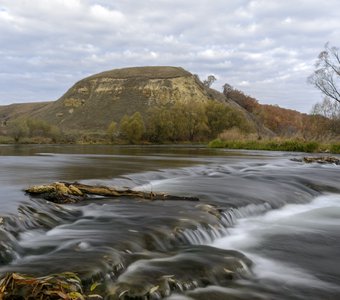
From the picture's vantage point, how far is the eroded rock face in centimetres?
10831

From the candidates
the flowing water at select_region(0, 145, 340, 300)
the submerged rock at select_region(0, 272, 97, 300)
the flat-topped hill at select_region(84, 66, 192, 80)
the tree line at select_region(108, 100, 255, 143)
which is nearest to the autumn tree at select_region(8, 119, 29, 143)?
the tree line at select_region(108, 100, 255, 143)

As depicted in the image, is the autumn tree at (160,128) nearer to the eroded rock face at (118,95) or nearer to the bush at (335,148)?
the eroded rock face at (118,95)

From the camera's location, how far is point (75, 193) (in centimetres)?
965

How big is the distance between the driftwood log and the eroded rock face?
92.1 metres

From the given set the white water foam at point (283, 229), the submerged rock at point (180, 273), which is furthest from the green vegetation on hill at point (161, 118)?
the submerged rock at point (180, 273)

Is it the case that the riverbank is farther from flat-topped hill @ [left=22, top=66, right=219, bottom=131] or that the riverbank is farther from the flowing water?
flat-topped hill @ [left=22, top=66, right=219, bottom=131]

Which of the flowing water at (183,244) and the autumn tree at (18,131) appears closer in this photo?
the flowing water at (183,244)

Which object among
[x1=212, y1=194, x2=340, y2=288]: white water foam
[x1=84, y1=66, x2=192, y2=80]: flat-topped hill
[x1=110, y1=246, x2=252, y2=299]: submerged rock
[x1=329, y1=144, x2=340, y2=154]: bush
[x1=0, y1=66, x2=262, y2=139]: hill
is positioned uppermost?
[x1=84, y1=66, x2=192, y2=80]: flat-topped hill

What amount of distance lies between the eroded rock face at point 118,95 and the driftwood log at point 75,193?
3628 inches

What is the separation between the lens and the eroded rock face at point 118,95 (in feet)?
355

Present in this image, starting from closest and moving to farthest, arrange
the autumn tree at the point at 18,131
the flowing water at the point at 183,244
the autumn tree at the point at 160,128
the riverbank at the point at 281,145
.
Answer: the flowing water at the point at 183,244 < the riverbank at the point at 281,145 < the autumn tree at the point at 18,131 < the autumn tree at the point at 160,128

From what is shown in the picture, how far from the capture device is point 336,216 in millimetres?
9781

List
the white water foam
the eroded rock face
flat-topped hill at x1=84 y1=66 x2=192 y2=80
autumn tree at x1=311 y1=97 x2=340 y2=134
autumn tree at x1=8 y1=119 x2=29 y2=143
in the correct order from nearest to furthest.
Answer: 1. the white water foam
2. autumn tree at x1=311 y1=97 x2=340 y2=134
3. autumn tree at x1=8 y1=119 x2=29 y2=143
4. the eroded rock face
5. flat-topped hill at x1=84 y1=66 x2=192 y2=80

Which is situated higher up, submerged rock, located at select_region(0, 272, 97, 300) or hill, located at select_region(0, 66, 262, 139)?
hill, located at select_region(0, 66, 262, 139)
